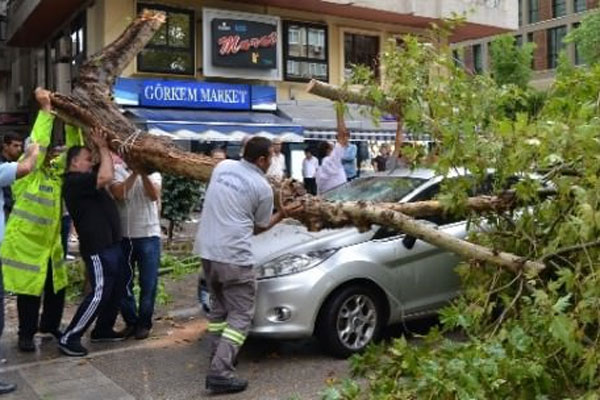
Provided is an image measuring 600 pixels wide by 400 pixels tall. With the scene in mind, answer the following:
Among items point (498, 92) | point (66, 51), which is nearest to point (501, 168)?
point (498, 92)

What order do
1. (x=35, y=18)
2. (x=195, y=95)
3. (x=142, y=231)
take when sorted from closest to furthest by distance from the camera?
1. (x=142, y=231)
2. (x=195, y=95)
3. (x=35, y=18)

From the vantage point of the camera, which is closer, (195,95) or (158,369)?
(158,369)

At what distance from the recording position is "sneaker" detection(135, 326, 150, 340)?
7.06 m

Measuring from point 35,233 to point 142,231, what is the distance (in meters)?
0.92

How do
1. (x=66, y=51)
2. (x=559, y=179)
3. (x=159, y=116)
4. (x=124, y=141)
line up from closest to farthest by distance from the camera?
(x=559, y=179), (x=124, y=141), (x=159, y=116), (x=66, y=51)

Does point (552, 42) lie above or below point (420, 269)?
above

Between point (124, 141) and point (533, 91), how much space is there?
3192 mm

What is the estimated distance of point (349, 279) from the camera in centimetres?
611

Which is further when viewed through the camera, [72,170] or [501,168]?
[72,170]

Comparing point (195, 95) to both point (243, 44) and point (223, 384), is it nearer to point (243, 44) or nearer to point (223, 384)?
point (243, 44)

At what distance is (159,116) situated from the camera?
1652cm

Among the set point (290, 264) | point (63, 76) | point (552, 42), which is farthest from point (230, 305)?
point (552, 42)

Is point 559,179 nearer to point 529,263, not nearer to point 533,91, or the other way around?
point 529,263

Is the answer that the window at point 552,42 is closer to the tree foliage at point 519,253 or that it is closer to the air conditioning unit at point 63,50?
the air conditioning unit at point 63,50
